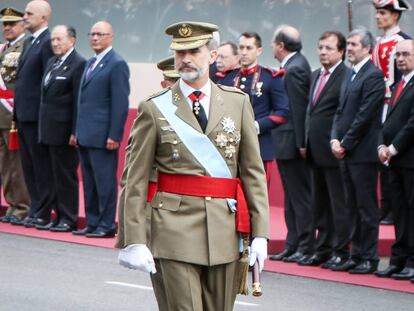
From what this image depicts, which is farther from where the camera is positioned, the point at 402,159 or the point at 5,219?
the point at 5,219

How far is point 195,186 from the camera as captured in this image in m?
6.98

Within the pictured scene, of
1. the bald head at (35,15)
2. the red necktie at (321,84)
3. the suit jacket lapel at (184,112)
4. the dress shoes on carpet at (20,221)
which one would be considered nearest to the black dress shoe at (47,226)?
the dress shoes on carpet at (20,221)

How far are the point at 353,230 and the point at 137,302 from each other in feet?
8.89

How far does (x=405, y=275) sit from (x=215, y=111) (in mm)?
5316

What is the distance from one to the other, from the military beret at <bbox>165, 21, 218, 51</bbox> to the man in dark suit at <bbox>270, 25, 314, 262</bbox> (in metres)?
5.80

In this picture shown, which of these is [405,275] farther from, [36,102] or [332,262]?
[36,102]

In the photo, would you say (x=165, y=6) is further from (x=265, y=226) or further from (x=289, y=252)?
(x=265, y=226)

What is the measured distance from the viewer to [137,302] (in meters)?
10.5

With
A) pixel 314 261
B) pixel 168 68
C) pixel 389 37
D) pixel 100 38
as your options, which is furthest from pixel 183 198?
pixel 100 38

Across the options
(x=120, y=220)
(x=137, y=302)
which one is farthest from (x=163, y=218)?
(x=137, y=302)

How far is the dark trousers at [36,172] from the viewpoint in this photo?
51.0 ft

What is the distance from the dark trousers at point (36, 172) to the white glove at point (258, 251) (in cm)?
877

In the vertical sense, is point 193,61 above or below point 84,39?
above

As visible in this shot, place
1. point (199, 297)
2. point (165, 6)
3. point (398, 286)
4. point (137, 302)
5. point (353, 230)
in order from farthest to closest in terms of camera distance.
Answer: point (165, 6) → point (353, 230) → point (398, 286) → point (137, 302) → point (199, 297)
